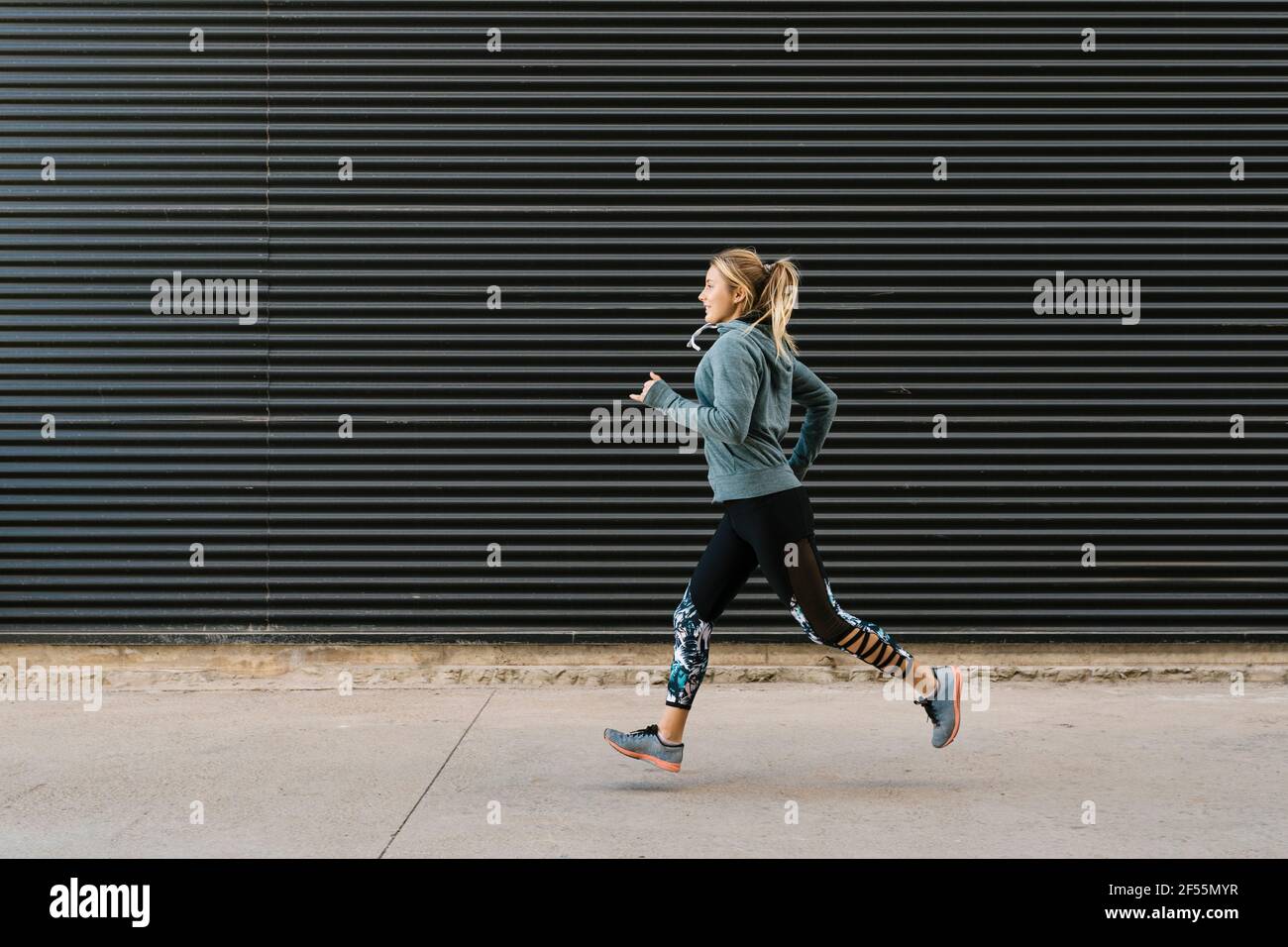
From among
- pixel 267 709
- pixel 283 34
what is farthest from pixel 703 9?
pixel 267 709

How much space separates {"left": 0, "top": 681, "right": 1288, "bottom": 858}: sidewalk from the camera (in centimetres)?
443

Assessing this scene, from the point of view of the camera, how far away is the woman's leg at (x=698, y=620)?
16.9 ft

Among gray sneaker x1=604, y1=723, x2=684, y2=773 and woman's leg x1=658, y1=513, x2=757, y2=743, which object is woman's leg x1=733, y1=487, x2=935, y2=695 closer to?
woman's leg x1=658, y1=513, x2=757, y2=743

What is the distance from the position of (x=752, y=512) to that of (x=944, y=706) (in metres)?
1.12

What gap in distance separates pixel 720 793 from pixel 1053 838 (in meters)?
1.29

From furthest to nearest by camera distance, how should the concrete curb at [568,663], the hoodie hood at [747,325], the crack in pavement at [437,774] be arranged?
the concrete curb at [568,663]
the hoodie hood at [747,325]
the crack in pavement at [437,774]

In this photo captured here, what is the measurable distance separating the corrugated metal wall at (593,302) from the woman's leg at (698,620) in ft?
7.96

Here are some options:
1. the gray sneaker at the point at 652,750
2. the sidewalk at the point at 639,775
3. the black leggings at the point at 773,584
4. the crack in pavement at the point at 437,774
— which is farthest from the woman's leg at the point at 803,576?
the crack in pavement at the point at 437,774

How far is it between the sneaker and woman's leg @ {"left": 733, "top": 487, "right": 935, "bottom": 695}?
0.12m

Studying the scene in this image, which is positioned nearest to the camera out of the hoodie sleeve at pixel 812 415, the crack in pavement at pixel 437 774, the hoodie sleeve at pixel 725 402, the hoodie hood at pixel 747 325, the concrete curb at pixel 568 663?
the crack in pavement at pixel 437 774

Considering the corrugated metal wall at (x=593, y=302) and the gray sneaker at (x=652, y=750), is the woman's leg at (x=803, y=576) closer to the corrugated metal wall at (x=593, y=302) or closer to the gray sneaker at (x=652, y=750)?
the gray sneaker at (x=652, y=750)

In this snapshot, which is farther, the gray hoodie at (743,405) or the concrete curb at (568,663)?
the concrete curb at (568,663)

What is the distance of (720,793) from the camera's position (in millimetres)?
5086

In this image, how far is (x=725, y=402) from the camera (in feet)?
16.3
